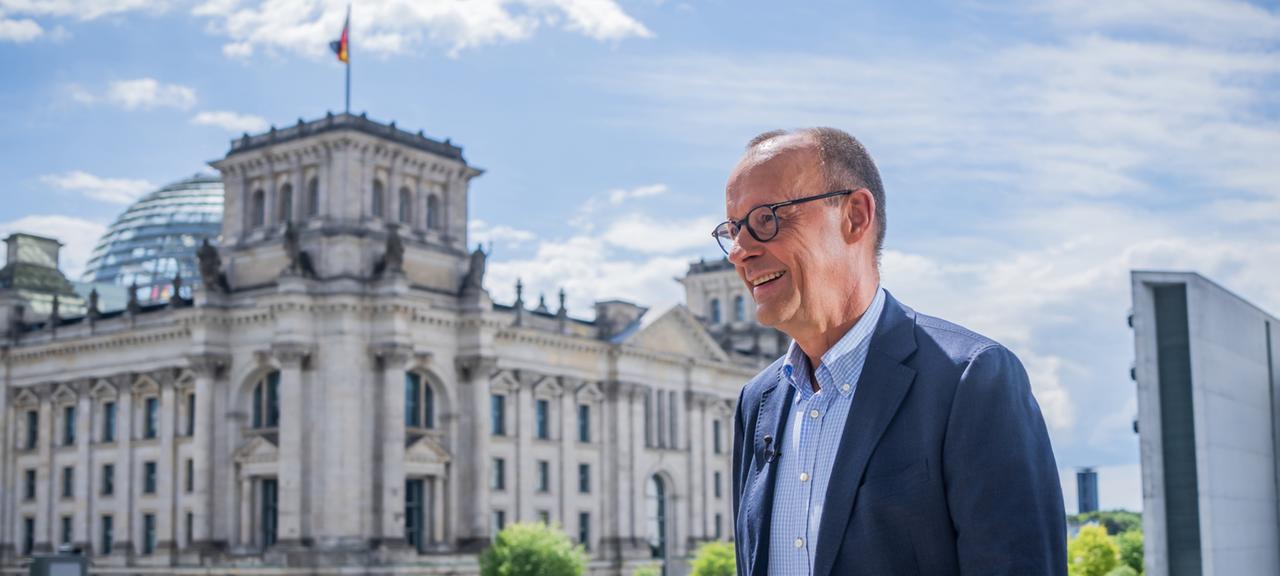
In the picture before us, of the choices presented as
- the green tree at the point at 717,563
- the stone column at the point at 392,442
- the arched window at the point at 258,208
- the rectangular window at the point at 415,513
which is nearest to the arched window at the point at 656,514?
the green tree at the point at 717,563

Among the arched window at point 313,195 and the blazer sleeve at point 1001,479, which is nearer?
the blazer sleeve at point 1001,479

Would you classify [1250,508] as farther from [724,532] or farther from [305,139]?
[724,532]

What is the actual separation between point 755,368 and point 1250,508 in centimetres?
5786

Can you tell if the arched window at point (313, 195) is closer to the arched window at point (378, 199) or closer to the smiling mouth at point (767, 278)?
the arched window at point (378, 199)

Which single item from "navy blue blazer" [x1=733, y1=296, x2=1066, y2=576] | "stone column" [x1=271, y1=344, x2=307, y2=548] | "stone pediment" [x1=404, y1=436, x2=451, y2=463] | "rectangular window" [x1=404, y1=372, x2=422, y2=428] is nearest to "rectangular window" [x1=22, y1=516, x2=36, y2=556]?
"stone column" [x1=271, y1=344, x2=307, y2=548]

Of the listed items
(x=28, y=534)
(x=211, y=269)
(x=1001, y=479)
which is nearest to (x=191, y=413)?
(x=211, y=269)

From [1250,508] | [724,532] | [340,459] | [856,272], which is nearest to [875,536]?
[856,272]

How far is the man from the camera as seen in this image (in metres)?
4.08

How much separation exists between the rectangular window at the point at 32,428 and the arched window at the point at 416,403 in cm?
2263

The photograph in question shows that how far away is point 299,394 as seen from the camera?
2586 inches

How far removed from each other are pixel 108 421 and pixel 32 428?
21.8 feet

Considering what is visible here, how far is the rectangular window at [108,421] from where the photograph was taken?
75375 millimetres

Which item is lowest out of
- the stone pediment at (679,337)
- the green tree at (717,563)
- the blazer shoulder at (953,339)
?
the green tree at (717,563)

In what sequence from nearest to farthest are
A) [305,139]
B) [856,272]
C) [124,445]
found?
[856,272]
[305,139]
[124,445]
